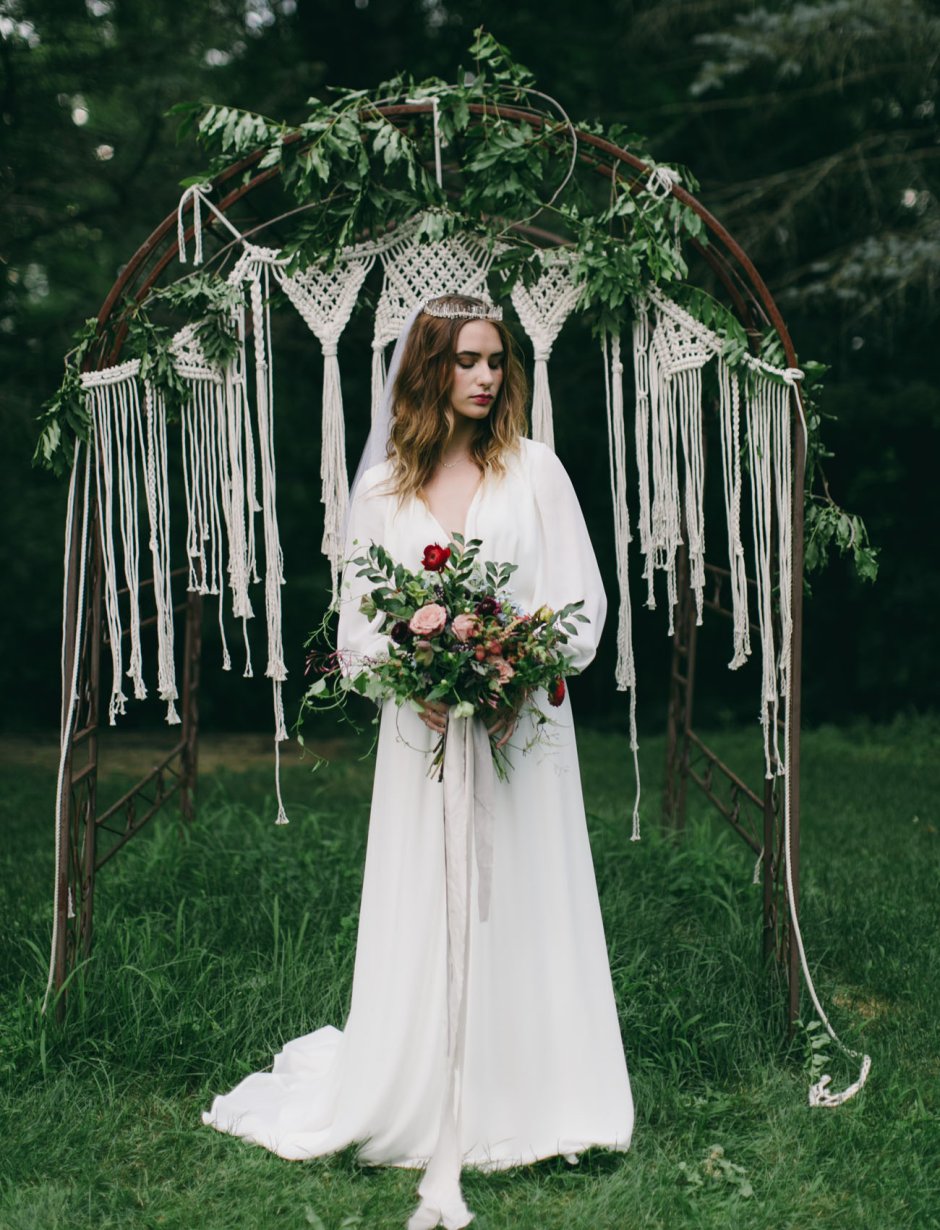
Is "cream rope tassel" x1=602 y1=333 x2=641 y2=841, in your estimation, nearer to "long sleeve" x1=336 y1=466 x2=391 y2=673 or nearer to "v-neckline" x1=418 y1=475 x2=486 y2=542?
"v-neckline" x1=418 y1=475 x2=486 y2=542

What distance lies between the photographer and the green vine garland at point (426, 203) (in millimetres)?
3137

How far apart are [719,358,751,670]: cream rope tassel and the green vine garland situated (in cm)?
12

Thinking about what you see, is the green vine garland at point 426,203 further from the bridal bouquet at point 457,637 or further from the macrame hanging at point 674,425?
the bridal bouquet at point 457,637

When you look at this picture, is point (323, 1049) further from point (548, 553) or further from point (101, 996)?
point (548, 553)

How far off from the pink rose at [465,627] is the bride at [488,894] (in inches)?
12.3

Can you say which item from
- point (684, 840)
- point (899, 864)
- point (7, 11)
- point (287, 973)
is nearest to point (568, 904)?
point (287, 973)

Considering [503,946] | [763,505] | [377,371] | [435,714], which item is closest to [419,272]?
[377,371]

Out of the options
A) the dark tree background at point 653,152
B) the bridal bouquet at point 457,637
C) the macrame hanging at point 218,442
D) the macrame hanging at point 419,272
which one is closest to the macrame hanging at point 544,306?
the macrame hanging at point 419,272

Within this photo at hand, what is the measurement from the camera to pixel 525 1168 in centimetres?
280

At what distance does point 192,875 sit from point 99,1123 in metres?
1.55

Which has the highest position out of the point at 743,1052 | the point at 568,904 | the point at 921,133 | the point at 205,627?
the point at 921,133

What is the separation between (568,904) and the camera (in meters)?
2.80

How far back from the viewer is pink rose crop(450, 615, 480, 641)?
247 centimetres

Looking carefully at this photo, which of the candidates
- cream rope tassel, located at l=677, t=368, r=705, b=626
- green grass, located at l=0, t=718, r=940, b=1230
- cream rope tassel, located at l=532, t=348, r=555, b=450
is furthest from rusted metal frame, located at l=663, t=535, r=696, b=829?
cream rope tassel, located at l=532, t=348, r=555, b=450
